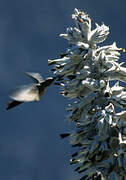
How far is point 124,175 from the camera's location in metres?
6.40

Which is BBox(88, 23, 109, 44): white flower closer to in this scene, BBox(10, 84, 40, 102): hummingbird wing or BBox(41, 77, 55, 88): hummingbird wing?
BBox(41, 77, 55, 88): hummingbird wing

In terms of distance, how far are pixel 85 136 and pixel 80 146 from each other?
278 millimetres

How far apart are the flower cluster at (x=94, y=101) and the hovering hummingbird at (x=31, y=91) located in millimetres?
1109

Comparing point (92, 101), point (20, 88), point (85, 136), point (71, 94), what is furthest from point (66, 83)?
point (20, 88)

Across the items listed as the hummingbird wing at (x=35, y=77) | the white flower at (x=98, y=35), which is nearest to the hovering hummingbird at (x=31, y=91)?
the hummingbird wing at (x=35, y=77)

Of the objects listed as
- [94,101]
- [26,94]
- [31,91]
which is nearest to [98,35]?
[94,101]

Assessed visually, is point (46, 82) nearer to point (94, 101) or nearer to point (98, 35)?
point (94, 101)

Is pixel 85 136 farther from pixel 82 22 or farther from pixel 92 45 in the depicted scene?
pixel 82 22

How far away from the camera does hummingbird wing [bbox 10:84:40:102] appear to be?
4918 mm

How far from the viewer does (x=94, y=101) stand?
716 cm

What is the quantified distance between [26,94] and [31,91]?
0.84 feet

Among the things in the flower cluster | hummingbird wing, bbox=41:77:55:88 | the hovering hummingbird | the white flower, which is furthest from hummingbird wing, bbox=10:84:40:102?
the white flower

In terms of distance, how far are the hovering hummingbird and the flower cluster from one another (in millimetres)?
1109

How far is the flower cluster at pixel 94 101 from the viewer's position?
21.7 ft
